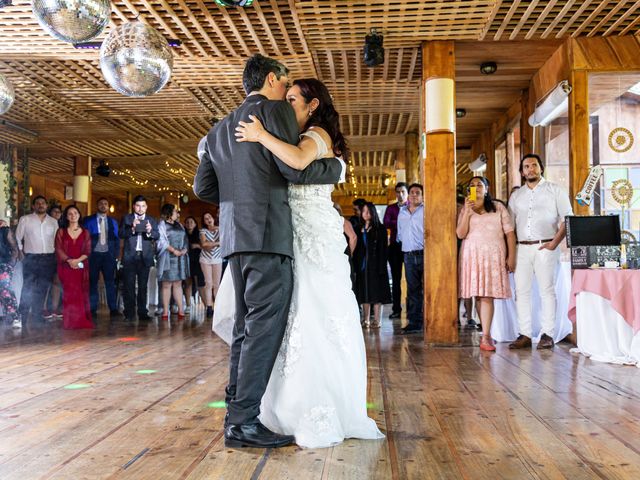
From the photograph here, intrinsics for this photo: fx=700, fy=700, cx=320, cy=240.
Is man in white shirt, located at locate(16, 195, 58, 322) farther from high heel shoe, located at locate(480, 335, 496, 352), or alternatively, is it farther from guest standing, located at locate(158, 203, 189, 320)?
high heel shoe, located at locate(480, 335, 496, 352)

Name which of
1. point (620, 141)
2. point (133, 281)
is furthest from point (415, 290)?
point (133, 281)

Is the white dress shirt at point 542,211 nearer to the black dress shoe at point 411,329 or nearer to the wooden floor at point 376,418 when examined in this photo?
the wooden floor at point 376,418

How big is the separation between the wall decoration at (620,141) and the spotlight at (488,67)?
1564 millimetres

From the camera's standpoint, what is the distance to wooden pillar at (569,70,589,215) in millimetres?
6125

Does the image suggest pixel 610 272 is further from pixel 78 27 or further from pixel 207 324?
pixel 207 324

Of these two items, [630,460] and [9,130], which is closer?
[630,460]

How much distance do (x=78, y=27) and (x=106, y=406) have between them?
78.9 inches

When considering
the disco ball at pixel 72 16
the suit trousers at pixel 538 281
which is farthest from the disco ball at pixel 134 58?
the suit trousers at pixel 538 281

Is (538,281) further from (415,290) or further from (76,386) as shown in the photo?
(76,386)

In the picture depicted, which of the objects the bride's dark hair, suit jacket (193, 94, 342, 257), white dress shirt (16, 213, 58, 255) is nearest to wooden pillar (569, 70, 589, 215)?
the bride's dark hair

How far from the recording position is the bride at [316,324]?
8.66 feet

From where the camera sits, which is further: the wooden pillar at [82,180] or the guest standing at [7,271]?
the wooden pillar at [82,180]

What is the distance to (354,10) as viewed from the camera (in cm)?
554

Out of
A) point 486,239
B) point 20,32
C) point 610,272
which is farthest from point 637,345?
point 20,32
